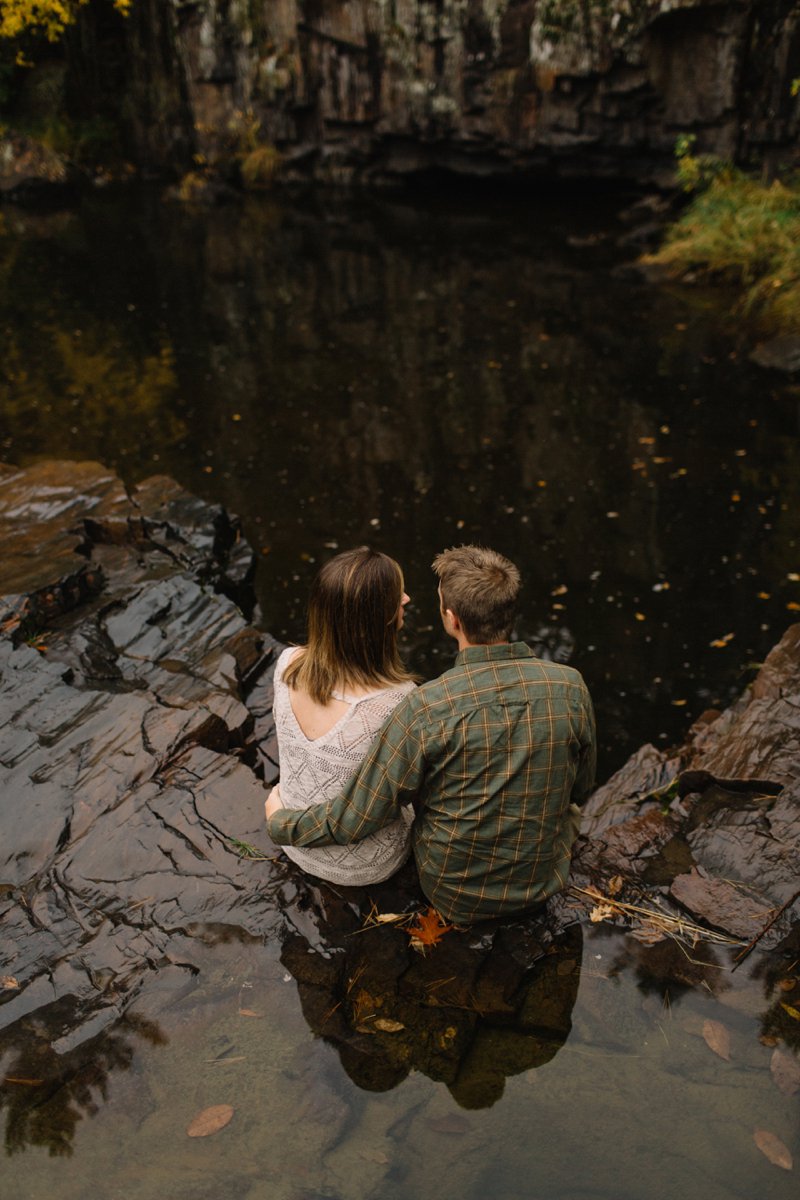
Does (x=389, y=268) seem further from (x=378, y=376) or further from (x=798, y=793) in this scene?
(x=798, y=793)

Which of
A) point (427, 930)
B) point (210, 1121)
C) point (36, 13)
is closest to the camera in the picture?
point (210, 1121)

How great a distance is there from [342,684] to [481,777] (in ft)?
1.89

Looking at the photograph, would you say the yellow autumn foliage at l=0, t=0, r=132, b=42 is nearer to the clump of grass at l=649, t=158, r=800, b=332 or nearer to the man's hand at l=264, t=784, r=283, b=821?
the clump of grass at l=649, t=158, r=800, b=332

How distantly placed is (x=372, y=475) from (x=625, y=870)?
5853mm

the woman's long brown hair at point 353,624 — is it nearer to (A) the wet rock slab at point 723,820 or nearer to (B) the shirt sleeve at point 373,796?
(B) the shirt sleeve at point 373,796

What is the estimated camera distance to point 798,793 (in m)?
3.98

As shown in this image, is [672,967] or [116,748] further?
[116,748]

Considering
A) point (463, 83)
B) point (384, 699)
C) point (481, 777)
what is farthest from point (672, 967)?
point (463, 83)

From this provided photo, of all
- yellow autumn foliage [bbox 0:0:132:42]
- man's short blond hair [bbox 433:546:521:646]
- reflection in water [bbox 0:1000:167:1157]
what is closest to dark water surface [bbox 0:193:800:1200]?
reflection in water [bbox 0:1000:167:1157]

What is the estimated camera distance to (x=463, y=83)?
58.1 ft

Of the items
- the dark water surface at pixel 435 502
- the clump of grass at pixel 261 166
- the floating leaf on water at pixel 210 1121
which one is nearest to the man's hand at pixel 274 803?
the dark water surface at pixel 435 502

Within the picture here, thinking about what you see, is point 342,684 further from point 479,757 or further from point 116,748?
point 116,748

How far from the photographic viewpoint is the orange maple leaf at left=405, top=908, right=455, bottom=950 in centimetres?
333

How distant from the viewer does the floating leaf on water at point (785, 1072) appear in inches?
110
